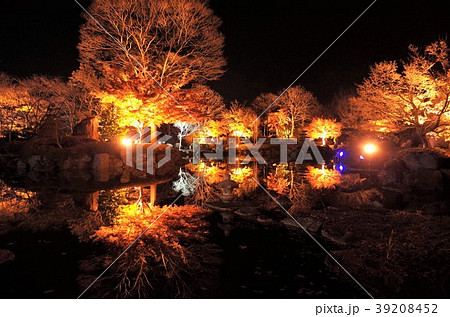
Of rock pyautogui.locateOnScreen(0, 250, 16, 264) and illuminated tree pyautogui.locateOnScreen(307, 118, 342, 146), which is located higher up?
illuminated tree pyautogui.locateOnScreen(307, 118, 342, 146)

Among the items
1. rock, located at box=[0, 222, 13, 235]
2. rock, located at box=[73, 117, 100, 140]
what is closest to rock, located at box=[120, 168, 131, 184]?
rock, located at box=[73, 117, 100, 140]

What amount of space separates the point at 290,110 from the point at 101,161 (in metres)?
33.8

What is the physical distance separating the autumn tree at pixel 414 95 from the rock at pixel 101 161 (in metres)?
21.1

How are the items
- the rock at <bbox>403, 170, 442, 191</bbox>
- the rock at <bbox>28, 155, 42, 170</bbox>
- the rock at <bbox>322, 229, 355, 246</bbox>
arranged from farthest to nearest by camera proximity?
the rock at <bbox>28, 155, 42, 170</bbox> < the rock at <bbox>403, 170, 442, 191</bbox> < the rock at <bbox>322, 229, 355, 246</bbox>

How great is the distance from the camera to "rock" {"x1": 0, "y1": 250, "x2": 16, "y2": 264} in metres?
5.60

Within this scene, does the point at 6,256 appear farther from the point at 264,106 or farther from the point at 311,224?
the point at 264,106

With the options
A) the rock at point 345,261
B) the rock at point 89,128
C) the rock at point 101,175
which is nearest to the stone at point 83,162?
the rock at point 101,175

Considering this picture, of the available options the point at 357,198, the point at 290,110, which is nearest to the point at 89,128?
the point at 357,198

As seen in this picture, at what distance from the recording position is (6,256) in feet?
18.8

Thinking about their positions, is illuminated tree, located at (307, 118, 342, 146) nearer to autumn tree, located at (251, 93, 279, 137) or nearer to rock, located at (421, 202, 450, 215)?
autumn tree, located at (251, 93, 279, 137)

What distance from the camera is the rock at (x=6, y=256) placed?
560 cm

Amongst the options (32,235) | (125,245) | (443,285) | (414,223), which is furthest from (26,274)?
(414,223)

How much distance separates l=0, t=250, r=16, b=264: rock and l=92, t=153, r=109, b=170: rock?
1179 cm

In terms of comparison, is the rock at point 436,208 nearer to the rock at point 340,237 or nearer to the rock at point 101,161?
the rock at point 340,237
